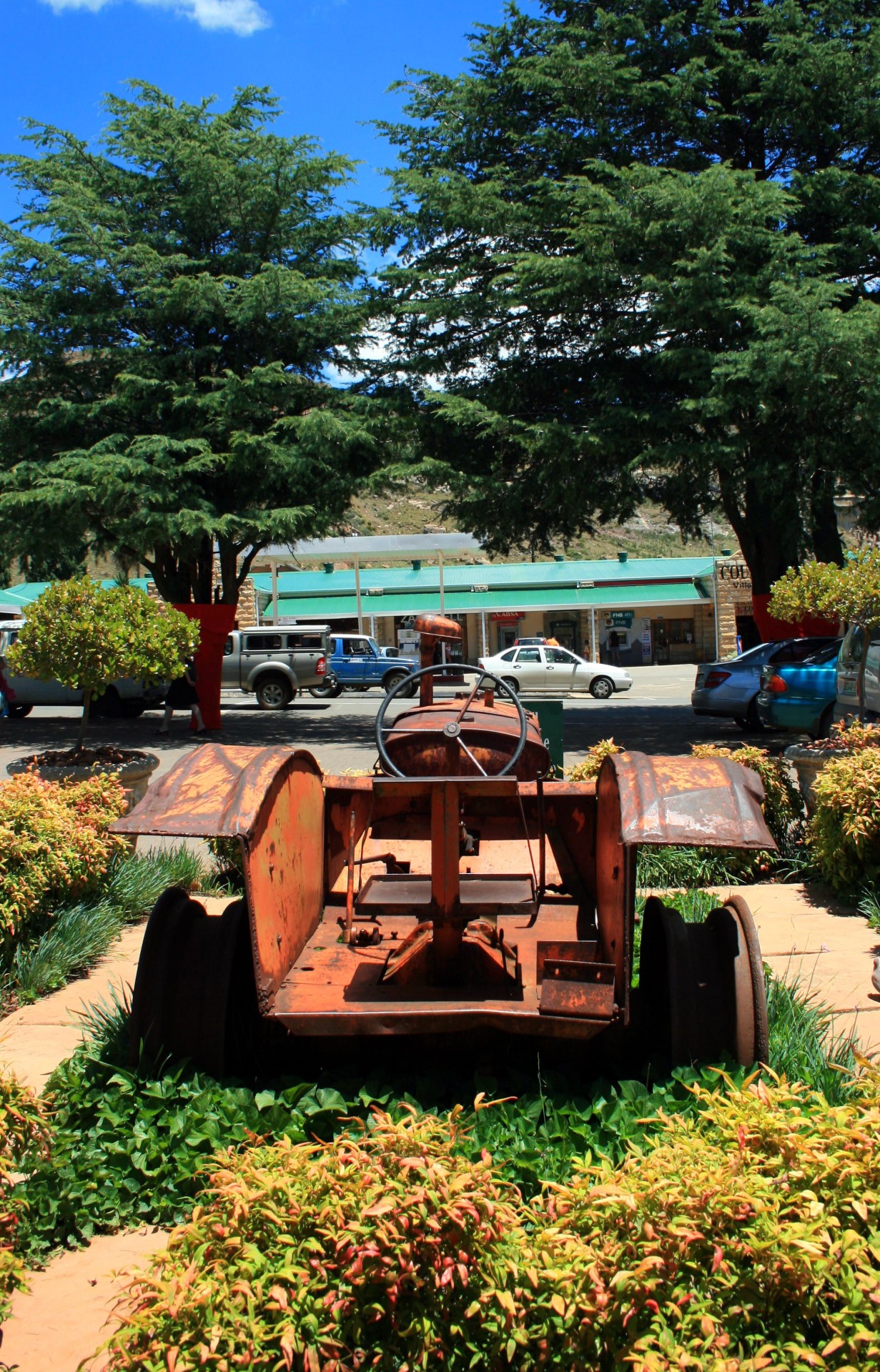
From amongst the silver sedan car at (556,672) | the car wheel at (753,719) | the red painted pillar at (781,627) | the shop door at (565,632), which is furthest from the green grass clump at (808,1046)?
the shop door at (565,632)

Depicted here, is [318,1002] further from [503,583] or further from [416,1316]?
[503,583]

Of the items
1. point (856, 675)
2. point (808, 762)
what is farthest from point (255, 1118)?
point (856, 675)

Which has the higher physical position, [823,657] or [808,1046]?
[823,657]

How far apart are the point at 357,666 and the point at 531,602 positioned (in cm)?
1315

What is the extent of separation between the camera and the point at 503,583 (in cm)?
4469

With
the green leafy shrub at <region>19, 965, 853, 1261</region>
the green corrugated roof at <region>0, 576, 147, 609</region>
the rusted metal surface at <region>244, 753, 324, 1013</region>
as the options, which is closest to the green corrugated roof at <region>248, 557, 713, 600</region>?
the green corrugated roof at <region>0, 576, 147, 609</region>

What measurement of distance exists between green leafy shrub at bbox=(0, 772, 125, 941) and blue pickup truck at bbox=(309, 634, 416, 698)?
2419 centimetres

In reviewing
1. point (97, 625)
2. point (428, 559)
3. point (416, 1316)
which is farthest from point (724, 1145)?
point (428, 559)

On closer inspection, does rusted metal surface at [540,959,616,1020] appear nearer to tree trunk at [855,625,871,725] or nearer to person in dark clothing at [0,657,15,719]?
tree trunk at [855,625,871,725]

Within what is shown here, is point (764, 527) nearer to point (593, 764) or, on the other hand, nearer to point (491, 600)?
point (593, 764)

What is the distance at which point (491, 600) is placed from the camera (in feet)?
142

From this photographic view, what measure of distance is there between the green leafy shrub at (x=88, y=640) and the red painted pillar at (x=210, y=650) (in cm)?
841

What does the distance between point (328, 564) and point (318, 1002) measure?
147 feet

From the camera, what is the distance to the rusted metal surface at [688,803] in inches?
129
